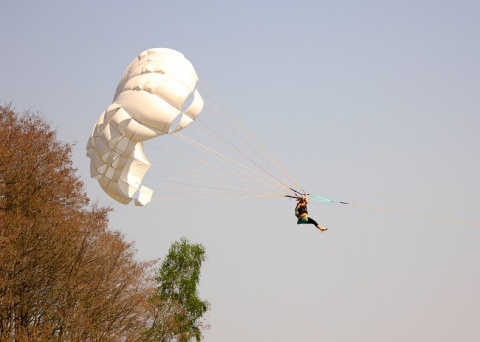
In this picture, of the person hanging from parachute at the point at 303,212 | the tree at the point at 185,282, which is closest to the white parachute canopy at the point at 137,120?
the person hanging from parachute at the point at 303,212

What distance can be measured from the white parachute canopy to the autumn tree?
3.90 m

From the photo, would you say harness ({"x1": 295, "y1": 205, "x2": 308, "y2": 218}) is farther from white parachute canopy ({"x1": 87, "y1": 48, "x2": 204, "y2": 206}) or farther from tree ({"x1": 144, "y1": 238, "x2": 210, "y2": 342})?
tree ({"x1": 144, "y1": 238, "x2": 210, "y2": 342})

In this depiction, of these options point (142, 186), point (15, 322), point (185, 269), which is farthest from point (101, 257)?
point (185, 269)

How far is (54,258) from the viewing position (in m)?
28.5

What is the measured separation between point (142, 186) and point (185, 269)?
16805mm

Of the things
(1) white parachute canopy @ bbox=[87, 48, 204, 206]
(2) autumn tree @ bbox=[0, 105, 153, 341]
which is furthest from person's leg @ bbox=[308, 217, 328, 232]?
(2) autumn tree @ bbox=[0, 105, 153, 341]

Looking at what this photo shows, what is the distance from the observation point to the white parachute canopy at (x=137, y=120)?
953 inches

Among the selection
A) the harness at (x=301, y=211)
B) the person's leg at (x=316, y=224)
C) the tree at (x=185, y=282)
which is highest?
the tree at (x=185, y=282)

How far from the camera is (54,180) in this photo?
101 feet

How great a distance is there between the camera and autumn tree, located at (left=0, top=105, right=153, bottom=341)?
91.0ft

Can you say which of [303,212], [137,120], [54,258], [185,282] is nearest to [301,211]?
[303,212]

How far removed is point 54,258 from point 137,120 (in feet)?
20.6

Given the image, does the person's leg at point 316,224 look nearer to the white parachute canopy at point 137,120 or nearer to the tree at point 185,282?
the white parachute canopy at point 137,120

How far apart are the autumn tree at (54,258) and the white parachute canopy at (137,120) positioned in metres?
3.90
